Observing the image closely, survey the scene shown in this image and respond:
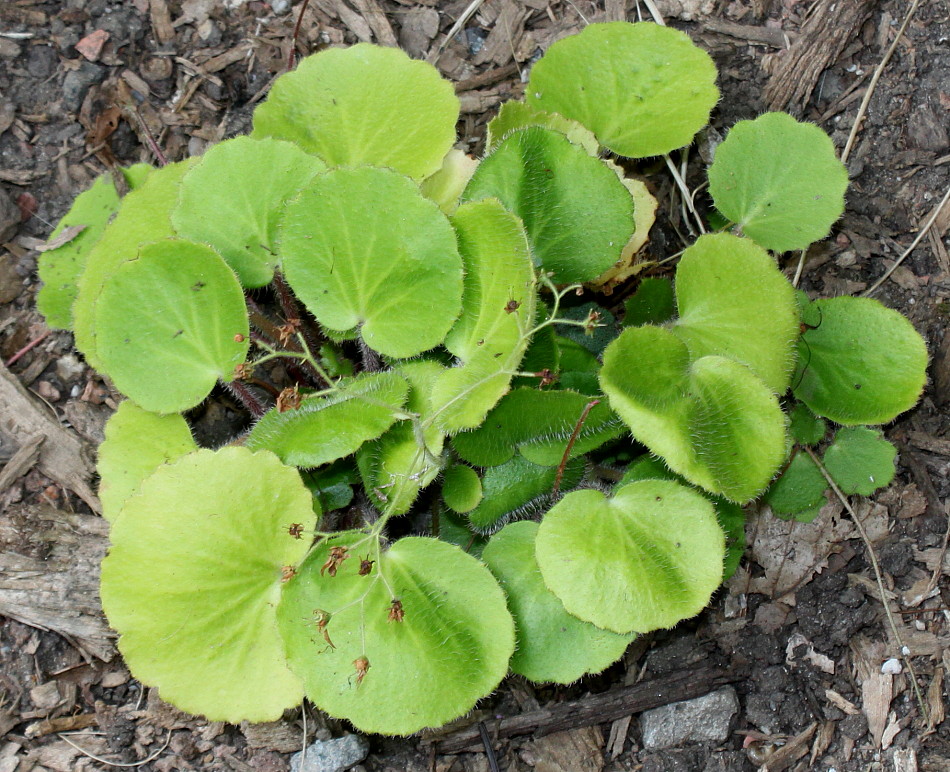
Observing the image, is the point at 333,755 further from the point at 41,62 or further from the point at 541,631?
the point at 41,62

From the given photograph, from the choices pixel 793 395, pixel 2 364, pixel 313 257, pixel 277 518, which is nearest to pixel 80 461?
pixel 2 364

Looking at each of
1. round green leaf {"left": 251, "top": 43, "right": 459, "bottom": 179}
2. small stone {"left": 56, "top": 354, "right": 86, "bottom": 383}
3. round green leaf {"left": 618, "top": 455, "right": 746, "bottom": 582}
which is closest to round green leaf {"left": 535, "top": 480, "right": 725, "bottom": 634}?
round green leaf {"left": 618, "top": 455, "right": 746, "bottom": 582}

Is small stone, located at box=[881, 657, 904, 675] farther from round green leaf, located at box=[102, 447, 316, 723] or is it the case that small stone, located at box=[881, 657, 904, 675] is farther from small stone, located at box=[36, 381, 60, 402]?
small stone, located at box=[36, 381, 60, 402]

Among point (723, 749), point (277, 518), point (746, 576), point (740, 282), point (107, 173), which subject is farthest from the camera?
point (107, 173)

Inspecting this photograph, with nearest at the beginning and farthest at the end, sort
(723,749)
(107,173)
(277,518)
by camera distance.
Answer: (277,518), (723,749), (107,173)

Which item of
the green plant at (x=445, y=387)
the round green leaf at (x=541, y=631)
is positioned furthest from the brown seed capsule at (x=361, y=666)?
the round green leaf at (x=541, y=631)

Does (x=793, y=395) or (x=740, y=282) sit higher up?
(x=740, y=282)

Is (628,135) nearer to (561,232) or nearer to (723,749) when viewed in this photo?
(561,232)
